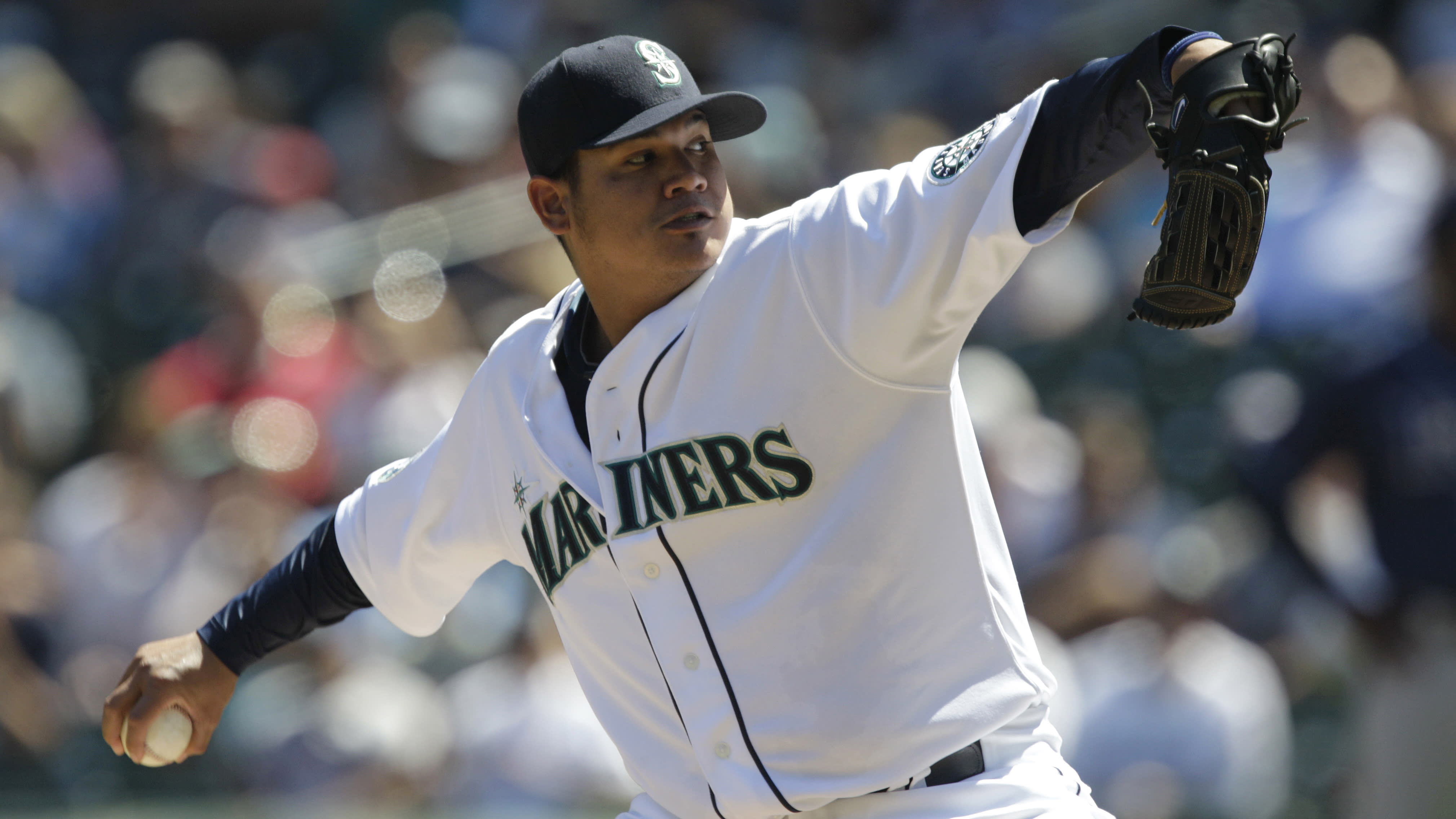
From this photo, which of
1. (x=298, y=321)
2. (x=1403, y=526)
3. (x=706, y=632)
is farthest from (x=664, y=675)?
(x=298, y=321)

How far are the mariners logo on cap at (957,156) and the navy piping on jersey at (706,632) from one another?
488mm

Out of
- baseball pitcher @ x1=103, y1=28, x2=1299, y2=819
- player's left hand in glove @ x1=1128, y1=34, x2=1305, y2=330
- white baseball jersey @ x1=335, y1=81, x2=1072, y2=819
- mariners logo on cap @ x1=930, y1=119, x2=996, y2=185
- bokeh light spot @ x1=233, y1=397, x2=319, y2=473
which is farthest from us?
bokeh light spot @ x1=233, y1=397, x2=319, y2=473

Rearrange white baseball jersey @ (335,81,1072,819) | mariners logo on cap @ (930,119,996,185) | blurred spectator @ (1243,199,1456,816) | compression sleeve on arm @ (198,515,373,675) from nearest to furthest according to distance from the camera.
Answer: mariners logo on cap @ (930,119,996,185) < white baseball jersey @ (335,81,1072,819) < compression sleeve on arm @ (198,515,373,675) < blurred spectator @ (1243,199,1456,816)

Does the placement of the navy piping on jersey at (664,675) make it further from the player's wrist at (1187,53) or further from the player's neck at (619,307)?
the player's wrist at (1187,53)

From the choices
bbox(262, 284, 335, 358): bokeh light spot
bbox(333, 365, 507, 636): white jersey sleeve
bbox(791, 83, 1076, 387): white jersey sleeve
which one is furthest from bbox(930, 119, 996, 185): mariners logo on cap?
bbox(262, 284, 335, 358): bokeh light spot

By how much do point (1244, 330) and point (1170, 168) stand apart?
11.9 ft

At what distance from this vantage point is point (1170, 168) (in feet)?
5.59

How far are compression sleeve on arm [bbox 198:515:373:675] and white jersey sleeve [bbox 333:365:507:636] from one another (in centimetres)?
4

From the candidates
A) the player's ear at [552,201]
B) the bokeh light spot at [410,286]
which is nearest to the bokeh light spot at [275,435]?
the bokeh light spot at [410,286]

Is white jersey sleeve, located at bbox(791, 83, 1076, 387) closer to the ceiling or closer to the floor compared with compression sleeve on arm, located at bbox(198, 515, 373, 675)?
closer to the ceiling

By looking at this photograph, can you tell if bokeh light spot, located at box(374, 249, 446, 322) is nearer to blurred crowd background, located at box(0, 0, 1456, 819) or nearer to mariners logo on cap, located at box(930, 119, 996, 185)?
blurred crowd background, located at box(0, 0, 1456, 819)

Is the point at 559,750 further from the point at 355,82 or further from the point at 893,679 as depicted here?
the point at 355,82

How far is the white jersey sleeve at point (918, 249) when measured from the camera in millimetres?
1846

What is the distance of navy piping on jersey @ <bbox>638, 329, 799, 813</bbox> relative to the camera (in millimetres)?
2127
